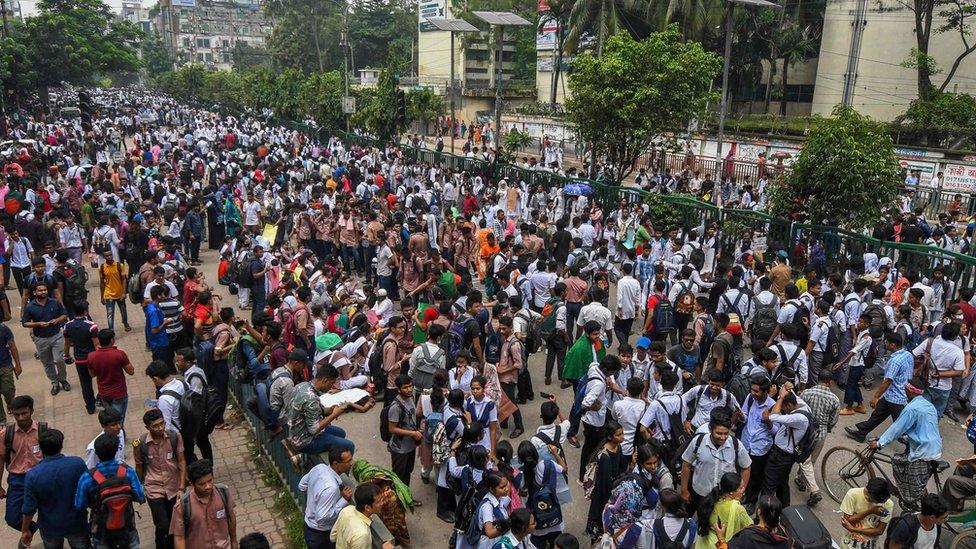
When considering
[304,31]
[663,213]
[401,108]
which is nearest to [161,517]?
[663,213]

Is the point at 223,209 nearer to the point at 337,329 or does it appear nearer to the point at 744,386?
the point at 337,329

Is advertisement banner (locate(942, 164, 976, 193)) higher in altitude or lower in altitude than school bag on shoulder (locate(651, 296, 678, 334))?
higher

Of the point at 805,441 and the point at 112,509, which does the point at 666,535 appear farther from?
the point at 112,509

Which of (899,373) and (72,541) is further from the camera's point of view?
(899,373)

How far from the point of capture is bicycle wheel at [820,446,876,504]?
6.48 meters

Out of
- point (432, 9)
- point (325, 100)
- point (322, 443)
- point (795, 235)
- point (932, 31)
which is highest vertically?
point (432, 9)

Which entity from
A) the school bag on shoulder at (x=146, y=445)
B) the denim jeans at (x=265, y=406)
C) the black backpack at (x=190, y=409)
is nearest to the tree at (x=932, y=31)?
the denim jeans at (x=265, y=406)

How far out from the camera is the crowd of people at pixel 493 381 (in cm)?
491

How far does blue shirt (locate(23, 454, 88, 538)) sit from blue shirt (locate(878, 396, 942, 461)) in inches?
252

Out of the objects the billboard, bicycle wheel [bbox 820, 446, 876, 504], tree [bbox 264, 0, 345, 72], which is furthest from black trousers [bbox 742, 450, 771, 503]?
tree [bbox 264, 0, 345, 72]

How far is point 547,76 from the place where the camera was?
51.3m

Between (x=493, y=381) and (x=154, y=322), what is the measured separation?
171 inches

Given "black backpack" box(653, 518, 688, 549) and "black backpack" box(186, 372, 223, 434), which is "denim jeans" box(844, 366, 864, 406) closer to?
"black backpack" box(653, 518, 688, 549)

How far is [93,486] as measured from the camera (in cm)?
485
